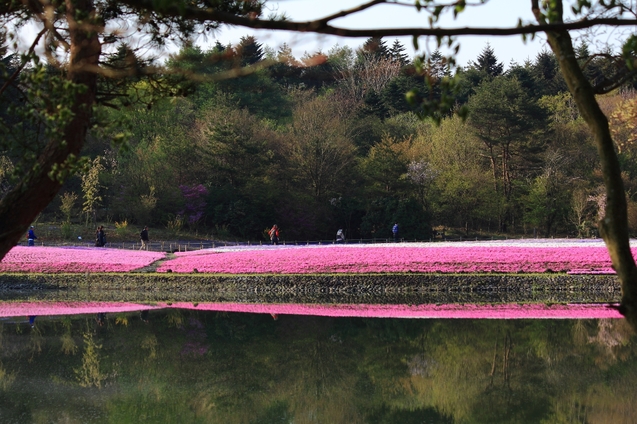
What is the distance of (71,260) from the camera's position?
30.2m

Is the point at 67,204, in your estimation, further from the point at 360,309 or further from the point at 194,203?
the point at 360,309

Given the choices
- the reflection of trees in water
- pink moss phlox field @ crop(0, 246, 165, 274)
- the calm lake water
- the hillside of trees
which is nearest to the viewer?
the calm lake water

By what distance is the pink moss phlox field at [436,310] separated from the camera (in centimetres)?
2002

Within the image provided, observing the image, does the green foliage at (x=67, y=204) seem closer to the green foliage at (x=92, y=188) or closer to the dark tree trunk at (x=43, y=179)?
the green foliage at (x=92, y=188)

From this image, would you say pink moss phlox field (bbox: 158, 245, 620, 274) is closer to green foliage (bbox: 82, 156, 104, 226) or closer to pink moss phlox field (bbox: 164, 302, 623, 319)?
pink moss phlox field (bbox: 164, 302, 623, 319)

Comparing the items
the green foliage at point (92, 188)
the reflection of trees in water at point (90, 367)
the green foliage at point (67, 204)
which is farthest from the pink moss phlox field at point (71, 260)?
the green foliage at point (67, 204)

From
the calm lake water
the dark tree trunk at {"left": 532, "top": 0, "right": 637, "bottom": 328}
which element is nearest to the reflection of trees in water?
the calm lake water

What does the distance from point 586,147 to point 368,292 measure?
111 feet

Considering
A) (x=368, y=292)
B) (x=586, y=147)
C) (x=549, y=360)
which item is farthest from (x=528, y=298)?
(x=586, y=147)

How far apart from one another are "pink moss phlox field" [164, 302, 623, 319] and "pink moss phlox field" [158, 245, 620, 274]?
3.54 meters

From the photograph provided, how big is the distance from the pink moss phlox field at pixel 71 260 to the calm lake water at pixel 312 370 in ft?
24.8

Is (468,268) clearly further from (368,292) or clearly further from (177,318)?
(177,318)

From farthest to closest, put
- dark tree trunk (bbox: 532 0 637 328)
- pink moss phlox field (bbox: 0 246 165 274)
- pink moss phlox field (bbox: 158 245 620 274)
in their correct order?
1. pink moss phlox field (bbox: 0 246 165 274)
2. pink moss phlox field (bbox: 158 245 620 274)
3. dark tree trunk (bbox: 532 0 637 328)

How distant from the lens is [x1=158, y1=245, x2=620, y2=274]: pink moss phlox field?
997 inches
